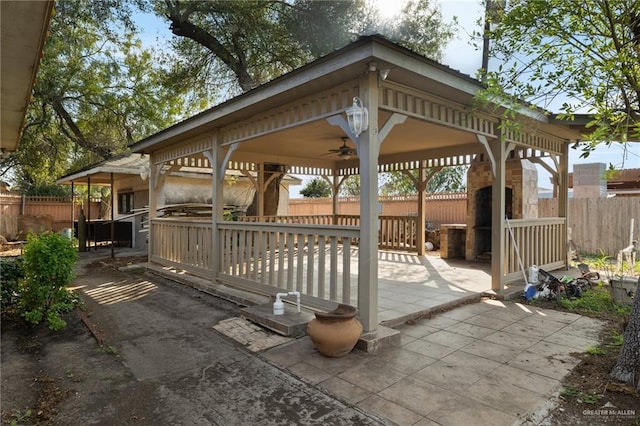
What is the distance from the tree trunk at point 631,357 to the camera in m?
2.71

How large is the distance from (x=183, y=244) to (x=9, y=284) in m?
2.81

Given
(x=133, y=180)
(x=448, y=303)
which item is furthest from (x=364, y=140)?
(x=133, y=180)

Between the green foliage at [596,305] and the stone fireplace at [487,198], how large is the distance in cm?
271

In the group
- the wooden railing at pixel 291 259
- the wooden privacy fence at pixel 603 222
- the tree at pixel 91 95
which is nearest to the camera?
the wooden railing at pixel 291 259

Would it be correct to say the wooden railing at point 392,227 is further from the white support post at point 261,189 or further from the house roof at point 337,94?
the house roof at point 337,94

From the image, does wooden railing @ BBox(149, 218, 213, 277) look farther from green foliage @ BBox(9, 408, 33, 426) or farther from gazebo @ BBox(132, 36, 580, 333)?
green foliage @ BBox(9, 408, 33, 426)

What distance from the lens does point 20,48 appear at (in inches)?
98.6

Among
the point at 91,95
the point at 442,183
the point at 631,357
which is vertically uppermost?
the point at 91,95

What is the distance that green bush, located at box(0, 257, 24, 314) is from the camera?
4582mm

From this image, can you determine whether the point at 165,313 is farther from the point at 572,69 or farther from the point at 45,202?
the point at 45,202

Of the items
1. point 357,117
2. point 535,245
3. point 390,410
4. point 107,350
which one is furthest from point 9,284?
point 535,245

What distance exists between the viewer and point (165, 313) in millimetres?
4895

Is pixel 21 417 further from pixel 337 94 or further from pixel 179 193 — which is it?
pixel 179 193

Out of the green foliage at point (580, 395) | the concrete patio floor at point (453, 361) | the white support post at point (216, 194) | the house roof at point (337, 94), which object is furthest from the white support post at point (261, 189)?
the green foliage at point (580, 395)
